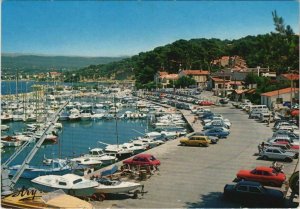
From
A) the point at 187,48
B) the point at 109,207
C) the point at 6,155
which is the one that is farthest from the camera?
the point at 187,48

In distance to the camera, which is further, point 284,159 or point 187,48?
point 187,48

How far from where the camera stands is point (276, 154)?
59.2 feet

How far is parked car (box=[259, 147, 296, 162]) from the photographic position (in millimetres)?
17797

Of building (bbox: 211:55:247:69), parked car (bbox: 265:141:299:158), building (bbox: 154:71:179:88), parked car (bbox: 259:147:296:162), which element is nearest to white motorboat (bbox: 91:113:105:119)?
parked car (bbox: 265:141:299:158)

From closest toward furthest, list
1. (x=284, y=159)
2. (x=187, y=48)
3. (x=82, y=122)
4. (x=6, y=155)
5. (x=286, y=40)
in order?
(x=286, y=40), (x=284, y=159), (x=6, y=155), (x=82, y=122), (x=187, y=48)

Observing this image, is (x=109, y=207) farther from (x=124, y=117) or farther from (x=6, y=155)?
(x=124, y=117)

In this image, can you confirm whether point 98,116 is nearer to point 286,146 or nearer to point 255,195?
point 286,146

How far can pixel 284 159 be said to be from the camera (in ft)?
58.6

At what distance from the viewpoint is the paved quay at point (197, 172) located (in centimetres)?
1230

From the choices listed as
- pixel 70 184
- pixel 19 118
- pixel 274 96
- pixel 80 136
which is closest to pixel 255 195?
pixel 70 184

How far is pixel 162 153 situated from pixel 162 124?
16.6 metres

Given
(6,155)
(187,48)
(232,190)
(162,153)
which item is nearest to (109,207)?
(232,190)

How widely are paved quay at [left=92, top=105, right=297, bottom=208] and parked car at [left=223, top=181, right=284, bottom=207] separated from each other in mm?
317

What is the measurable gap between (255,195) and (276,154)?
6.46m
